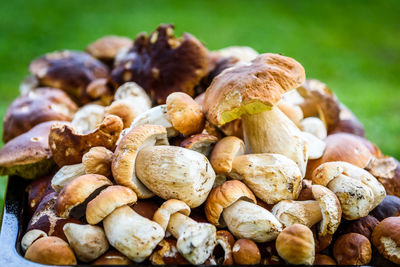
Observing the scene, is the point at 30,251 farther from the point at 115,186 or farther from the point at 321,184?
the point at 321,184

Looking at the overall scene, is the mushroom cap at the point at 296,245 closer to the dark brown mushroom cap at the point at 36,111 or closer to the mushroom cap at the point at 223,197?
the mushroom cap at the point at 223,197

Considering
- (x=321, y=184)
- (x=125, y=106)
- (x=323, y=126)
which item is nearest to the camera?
(x=321, y=184)

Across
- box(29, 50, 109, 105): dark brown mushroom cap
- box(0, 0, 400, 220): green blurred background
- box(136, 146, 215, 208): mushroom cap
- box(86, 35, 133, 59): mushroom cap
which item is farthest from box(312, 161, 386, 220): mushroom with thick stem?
box(0, 0, 400, 220): green blurred background

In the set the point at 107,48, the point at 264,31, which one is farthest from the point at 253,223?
the point at 264,31

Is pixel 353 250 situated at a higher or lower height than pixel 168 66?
lower

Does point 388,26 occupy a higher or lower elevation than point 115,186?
lower

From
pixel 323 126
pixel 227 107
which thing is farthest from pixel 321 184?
pixel 323 126

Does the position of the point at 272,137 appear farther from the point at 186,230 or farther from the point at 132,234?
the point at 132,234
